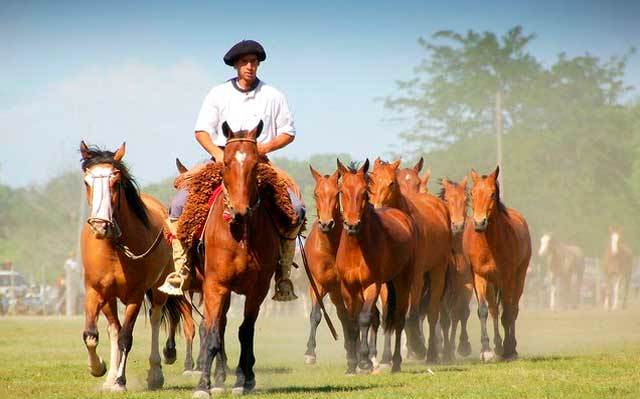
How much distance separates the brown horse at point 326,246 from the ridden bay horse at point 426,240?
1095mm

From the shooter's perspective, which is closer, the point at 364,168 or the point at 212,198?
the point at 212,198

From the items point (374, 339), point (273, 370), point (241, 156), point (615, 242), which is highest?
point (615, 242)

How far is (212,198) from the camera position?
11.9 m

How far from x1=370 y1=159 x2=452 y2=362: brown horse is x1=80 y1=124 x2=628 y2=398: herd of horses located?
0.02 m

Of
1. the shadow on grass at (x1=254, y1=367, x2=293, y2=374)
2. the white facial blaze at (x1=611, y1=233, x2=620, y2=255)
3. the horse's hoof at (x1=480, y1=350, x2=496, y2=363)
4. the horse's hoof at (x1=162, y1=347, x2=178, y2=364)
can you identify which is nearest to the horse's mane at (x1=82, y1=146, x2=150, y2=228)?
the horse's hoof at (x1=162, y1=347, x2=178, y2=364)

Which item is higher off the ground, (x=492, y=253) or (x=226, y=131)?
(x=226, y=131)

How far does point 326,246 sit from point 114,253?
15.7ft

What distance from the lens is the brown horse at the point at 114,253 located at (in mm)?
12625

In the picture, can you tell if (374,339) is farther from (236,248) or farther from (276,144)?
(236,248)

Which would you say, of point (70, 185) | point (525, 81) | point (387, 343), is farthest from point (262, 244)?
point (70, 185)

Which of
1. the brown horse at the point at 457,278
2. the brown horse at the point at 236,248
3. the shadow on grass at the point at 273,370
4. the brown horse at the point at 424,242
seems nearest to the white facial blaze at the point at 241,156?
the brown horse at the point at 236,248

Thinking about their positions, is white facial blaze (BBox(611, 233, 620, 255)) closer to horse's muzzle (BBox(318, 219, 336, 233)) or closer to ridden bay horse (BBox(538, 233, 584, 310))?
ridden bay horse (BBox(538, 233, 584, 310))

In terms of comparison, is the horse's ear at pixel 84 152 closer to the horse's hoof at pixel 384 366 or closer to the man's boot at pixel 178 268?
the man's boot at pixel 178 268

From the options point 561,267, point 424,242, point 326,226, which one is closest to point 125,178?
point 326,226
